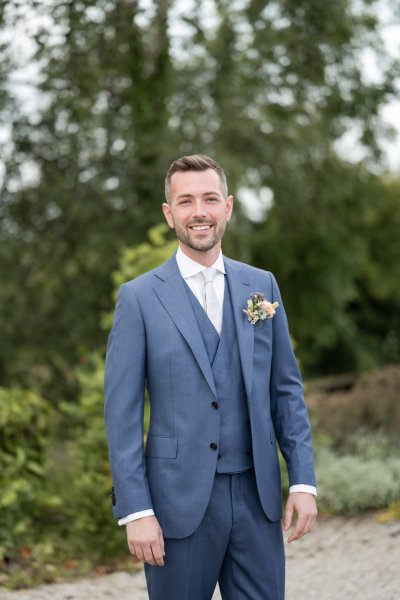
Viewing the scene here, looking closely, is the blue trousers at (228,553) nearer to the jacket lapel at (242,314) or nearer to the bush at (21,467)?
the jacket lapel at (242,314)

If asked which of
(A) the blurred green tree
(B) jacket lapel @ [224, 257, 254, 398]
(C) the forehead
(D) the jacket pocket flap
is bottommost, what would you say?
(D) the jacket pocket flap

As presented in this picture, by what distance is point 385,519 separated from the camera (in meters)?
5.94

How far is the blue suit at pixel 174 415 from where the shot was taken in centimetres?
246

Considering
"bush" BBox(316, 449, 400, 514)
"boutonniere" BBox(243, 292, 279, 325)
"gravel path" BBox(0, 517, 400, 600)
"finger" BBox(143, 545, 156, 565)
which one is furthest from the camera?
"bush" BBox(316, 449, 400, 514)

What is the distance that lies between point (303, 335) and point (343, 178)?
544cm

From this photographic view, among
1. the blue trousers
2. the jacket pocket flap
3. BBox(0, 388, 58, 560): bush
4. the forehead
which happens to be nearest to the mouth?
the forehead

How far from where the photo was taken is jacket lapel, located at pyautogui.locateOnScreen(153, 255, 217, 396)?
98.2 inches

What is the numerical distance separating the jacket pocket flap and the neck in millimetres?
597

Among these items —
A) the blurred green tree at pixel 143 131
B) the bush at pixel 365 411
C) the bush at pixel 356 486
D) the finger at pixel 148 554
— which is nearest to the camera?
the finger at pixel 148 554

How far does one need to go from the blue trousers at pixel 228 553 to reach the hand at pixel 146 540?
94 mm

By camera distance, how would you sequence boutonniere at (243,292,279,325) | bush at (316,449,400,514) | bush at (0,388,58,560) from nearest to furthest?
boutonniere at (243,292,279,325) < bush at (0,388,58,560) < bush at (316,449,400,514)

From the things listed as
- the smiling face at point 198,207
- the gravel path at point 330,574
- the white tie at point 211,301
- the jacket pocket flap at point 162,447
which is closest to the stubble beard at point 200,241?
the smiling face at point 198,207

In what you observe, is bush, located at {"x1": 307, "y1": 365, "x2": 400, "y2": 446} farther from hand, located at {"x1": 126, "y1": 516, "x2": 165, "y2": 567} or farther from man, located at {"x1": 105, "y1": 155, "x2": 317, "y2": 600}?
hand, located at {"x1": 126, "y1": 516, "x2": 165, "y2": 567}

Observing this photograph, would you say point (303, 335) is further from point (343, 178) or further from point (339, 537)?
point (339, 537)
